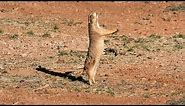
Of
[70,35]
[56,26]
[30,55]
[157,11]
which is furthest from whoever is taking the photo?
[157,11]

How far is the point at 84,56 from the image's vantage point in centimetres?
1733

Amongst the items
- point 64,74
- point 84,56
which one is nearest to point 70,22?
point 84,56

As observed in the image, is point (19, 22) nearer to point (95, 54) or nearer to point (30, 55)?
point (30, 55)

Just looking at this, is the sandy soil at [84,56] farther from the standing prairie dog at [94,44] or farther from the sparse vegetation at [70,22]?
the standing prairie dog at [94,44]

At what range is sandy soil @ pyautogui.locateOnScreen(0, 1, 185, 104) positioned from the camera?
13.1 metres

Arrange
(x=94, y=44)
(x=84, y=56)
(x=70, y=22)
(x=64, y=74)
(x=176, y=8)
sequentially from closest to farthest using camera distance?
1. (x=94, y=44)
2. (x=64, y=74)
3. (x=84, y=56)
4. (x=70, y=22)
5. (x=176, y=8)

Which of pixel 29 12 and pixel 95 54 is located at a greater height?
pixel 95 54

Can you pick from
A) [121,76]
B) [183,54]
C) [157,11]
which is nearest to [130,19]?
[157,11]

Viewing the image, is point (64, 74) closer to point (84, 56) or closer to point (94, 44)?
point (94, 44)

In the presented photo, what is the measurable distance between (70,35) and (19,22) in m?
2.94

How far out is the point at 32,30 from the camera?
21.4 metres

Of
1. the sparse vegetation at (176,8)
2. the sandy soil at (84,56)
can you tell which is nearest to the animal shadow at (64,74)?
the sandy soil at (84,56)

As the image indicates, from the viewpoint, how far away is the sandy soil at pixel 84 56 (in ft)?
43.1

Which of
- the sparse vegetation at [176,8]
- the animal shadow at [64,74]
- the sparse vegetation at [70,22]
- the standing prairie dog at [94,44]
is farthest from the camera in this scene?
the sparse vegetation at [176,8]
